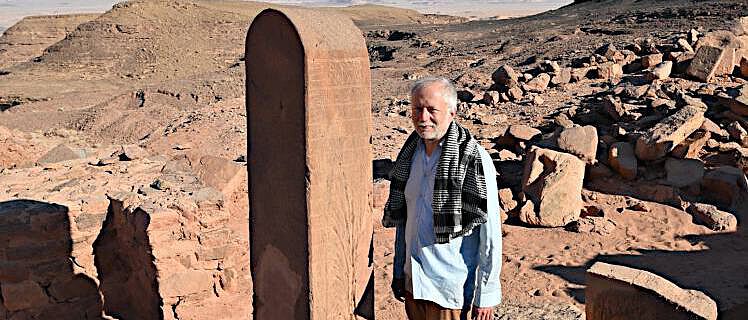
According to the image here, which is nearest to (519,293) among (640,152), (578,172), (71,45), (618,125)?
(578,172)

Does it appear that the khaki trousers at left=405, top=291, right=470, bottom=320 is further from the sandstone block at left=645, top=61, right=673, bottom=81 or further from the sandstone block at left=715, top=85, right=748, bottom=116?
the sandstone block at left=645, top=61, right=673, bottom=81

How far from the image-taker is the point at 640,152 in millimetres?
7777

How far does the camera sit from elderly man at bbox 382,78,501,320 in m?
2.38

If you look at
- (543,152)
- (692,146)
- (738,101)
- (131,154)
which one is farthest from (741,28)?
(131,154)

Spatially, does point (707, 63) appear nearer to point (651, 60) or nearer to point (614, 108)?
point (651, 60)

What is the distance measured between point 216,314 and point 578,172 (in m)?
4.41

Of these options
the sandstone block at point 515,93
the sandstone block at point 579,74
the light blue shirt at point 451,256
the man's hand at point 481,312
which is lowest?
the sandstone block at point 515,93

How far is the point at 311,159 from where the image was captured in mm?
2426

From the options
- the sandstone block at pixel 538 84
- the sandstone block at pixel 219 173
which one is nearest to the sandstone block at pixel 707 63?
the sandstone block at pixel 538 84

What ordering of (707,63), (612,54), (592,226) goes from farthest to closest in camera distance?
(612,54) → (707,63) → (592,226)

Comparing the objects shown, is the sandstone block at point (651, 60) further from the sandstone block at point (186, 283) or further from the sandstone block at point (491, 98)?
the sandstone block at point (186, 283)

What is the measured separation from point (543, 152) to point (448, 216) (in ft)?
17.2

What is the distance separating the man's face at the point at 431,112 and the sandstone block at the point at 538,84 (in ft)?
31.9

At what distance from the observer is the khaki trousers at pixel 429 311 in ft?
8.20
